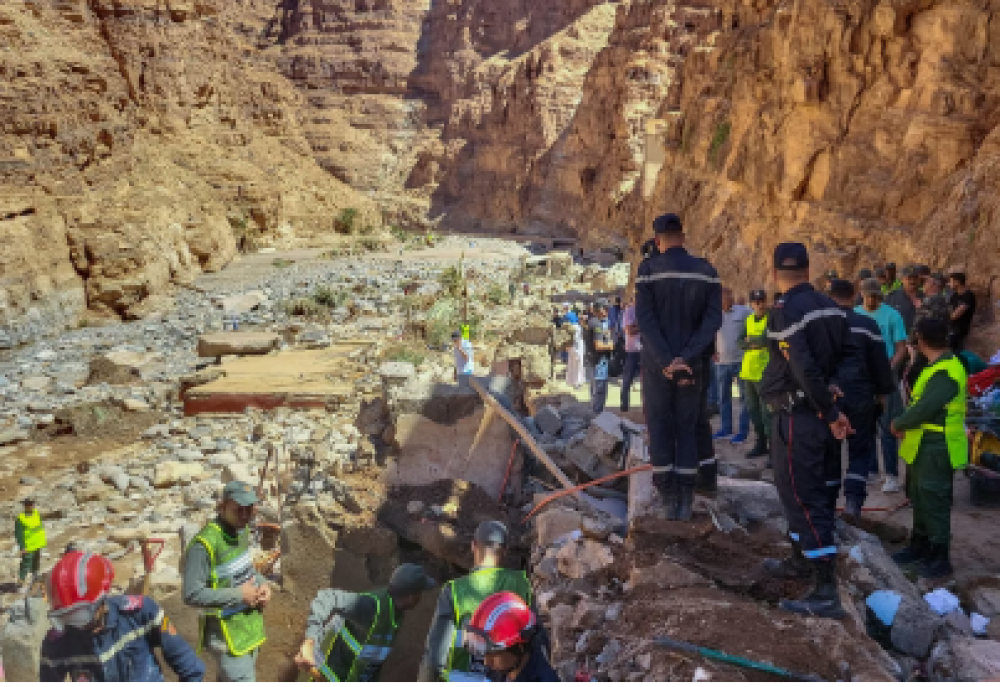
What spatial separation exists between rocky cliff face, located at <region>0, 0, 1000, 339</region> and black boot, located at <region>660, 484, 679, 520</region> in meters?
6.33

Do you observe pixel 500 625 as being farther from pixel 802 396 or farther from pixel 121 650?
pixel 802 396

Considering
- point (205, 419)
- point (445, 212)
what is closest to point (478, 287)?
point (205, 419)

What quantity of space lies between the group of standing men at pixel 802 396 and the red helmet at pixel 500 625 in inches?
67.4

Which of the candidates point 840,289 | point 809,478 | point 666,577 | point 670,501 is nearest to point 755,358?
point 840,289

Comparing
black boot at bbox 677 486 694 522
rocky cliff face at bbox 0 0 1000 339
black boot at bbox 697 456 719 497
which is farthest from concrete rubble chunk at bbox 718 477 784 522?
rocky cliff face at bbox 0 0 1000 339

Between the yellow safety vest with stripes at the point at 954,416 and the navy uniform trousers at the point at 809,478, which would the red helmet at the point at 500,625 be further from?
the yellow safety vest with stripes at the point at 954,416

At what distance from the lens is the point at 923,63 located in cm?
1112

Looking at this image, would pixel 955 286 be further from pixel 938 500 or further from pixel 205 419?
pixel 205 419

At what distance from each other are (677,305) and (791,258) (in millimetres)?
720

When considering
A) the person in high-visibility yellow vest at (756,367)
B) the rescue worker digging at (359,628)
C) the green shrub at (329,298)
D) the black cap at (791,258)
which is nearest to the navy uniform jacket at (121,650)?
the rescue worker digging at (359,628)

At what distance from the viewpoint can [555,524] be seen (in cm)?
483

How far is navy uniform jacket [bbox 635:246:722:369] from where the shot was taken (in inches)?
167

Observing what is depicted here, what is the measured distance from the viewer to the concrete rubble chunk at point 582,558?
4207 mm

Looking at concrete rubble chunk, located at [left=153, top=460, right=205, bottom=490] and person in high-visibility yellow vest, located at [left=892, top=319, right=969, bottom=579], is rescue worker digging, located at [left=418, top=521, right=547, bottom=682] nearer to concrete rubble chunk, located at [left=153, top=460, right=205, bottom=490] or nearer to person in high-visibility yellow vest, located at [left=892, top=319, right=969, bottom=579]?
person in high-visibility yellow vest, located at [left=892, top=319, right=969, bottom=579]
